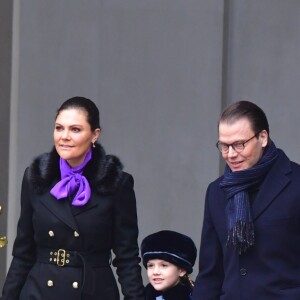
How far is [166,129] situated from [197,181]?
15.9 inches

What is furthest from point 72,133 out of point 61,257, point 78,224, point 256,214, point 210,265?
point 256,214

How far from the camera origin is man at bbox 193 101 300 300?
19.0ft

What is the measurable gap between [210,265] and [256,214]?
0.38 metres

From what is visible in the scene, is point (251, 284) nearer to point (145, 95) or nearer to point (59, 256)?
point (59, 256)

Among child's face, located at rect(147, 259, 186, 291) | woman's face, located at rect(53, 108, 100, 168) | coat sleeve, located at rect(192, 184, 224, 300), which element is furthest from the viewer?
child's face, located at rect(147, 259, 186, 291)

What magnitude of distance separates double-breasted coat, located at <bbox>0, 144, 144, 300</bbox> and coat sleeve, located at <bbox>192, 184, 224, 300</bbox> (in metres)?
0.42

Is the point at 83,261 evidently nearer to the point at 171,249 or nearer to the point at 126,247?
the point at 126,247

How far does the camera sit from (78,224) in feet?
20.9

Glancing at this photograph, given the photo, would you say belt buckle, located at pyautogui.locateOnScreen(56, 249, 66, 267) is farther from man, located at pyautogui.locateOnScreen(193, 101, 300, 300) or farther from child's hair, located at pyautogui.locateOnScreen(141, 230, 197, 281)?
man, located at pyautogui.locateOnScreen(193, 101, 300, 300)

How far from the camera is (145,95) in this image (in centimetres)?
870

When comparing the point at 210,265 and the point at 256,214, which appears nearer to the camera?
the point at 256,214

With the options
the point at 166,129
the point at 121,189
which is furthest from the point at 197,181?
the point at 121,189

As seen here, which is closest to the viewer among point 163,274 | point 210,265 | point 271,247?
point 271,247

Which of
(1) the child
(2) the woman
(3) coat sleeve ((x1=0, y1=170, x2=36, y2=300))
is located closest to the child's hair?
(1) the child
